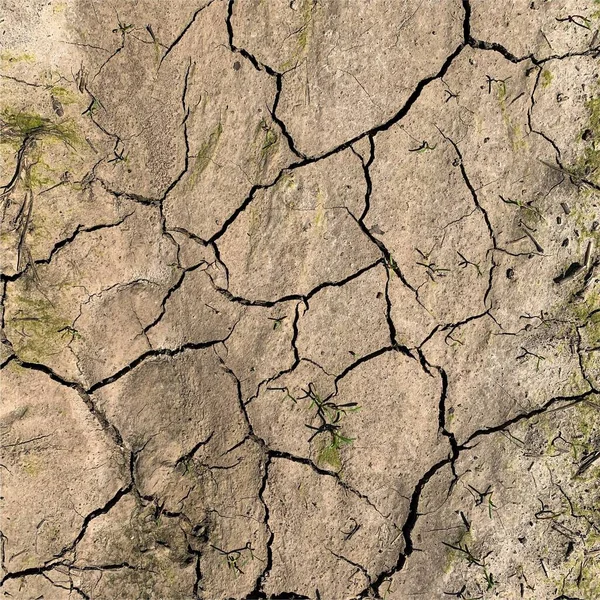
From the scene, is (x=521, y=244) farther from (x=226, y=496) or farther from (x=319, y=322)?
(x=226, y=496)

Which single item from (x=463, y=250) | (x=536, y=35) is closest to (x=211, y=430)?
(x=463, y=250)

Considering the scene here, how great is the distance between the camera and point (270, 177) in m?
2.96

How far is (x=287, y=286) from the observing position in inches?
118

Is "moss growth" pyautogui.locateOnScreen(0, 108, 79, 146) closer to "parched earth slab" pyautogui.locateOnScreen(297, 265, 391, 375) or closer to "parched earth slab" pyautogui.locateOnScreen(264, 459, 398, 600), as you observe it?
"parched earth slab" pyautogui.locateOnScreen(297, 265, 391, 375)

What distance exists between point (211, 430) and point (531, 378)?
159cm

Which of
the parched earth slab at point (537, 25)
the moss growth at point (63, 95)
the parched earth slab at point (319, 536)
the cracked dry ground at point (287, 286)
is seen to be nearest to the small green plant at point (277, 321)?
the cracked dry ground at point (287, 286)

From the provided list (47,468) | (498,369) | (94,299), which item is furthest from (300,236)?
(47,468)

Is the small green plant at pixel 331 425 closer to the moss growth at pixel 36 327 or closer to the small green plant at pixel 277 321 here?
the small green plant at pixel 277 321

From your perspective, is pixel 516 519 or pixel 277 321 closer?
pixel 277 321

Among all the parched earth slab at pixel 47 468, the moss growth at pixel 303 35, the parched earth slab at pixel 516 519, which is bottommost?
the parched earth slab at pixel 516 519

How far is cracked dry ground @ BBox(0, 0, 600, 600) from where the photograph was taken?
2934 mm

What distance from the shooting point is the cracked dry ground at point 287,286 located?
2.93 metres

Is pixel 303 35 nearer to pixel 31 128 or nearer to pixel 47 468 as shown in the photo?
pixel 31 128

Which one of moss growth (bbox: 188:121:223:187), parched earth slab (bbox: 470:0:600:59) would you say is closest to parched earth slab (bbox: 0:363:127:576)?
moss growth (bbox: 188:121:223:187)
